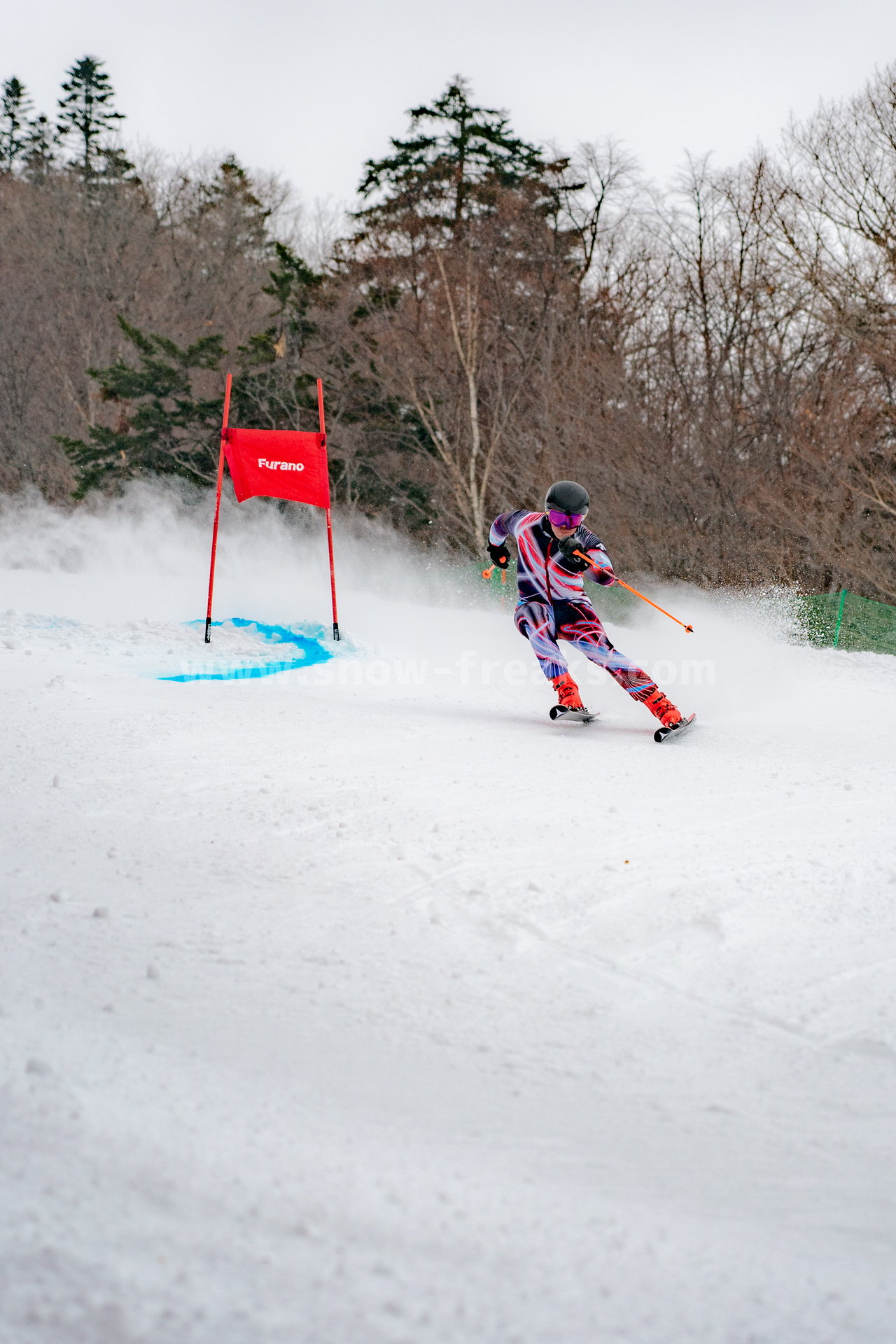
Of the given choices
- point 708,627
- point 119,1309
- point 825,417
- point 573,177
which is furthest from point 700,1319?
point 573,177

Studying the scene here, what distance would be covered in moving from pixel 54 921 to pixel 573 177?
21644 mm

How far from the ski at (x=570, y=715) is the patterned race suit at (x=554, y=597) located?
296 mm

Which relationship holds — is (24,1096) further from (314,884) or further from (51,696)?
(51,696)

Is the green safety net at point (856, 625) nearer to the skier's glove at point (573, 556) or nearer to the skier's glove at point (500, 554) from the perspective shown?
the skier's glove at point (573, 556)

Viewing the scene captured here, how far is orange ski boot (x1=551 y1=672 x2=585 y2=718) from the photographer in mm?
6744

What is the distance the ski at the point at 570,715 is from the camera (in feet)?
21.9

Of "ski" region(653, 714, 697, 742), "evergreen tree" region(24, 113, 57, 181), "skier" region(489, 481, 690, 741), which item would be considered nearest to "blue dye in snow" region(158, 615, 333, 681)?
"skier" region(489, 481, 690, 741)

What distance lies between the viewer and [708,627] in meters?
11.0

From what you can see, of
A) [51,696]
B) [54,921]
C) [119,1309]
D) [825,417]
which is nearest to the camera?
[119,1309]

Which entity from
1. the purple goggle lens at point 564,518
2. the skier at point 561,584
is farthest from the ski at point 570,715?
the purple goggle lens at point 564,518

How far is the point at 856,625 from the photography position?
1186 cm

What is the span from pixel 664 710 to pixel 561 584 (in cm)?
116

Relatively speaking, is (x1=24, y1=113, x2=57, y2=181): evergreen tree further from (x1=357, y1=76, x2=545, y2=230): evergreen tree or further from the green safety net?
the green safety net

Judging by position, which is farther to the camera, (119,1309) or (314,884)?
(314,884)
